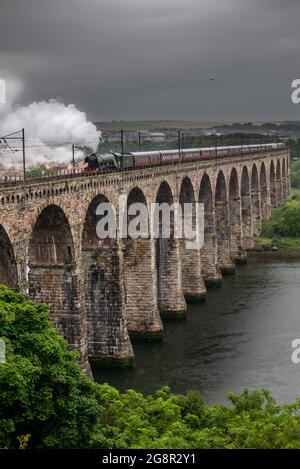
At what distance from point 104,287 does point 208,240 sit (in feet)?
75.3

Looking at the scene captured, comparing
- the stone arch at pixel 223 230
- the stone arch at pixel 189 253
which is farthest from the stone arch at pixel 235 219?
the stone arch at pixel 189 253

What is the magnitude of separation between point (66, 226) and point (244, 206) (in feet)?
167

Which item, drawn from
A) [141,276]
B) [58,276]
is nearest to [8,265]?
[58,276]

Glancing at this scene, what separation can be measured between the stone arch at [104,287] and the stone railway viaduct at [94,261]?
0.06m

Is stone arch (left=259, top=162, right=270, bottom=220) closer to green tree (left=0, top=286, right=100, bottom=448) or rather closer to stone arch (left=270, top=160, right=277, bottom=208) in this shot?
stone arch (left=270, top=160, right=277, bottom=208)

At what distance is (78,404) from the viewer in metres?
21.8

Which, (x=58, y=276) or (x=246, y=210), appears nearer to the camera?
(x=58, y=276)

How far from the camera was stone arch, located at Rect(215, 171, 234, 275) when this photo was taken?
2785 inches

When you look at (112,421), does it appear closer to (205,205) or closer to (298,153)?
(205,205)

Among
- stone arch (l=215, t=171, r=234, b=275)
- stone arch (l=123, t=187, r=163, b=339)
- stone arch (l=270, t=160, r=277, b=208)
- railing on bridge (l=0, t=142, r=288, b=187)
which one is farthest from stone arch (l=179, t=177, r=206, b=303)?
stone arch (l=270, t=160, r=277, b=208)

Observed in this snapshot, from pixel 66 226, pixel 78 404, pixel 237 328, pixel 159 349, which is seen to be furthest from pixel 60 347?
pixel 237 328

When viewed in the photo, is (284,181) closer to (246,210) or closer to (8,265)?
(246,210)

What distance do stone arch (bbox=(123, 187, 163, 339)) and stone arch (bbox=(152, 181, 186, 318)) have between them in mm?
5425

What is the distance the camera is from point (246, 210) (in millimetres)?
85312
